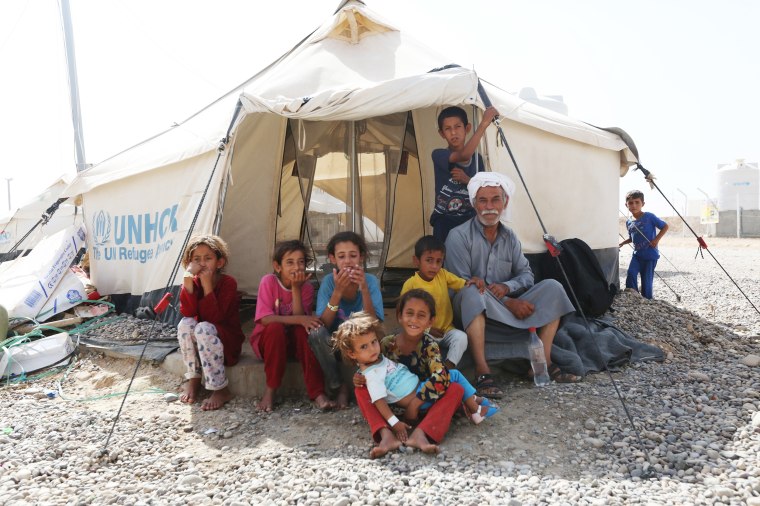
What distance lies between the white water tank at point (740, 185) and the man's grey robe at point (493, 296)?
22994 millimetres

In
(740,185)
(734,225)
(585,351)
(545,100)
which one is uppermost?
(545,100)

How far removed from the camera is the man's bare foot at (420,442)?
235 centimetres

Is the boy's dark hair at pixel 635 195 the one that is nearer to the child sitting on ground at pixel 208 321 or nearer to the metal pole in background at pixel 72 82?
the child sitting on ground at pixel 208 321

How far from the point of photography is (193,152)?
14.2 ft

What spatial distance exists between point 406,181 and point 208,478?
3725 millimetres

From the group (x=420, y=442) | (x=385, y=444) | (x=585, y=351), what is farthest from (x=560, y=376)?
(x=385, y=444)

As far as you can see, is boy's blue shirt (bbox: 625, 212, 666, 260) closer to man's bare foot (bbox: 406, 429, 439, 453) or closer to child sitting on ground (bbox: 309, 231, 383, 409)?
child sitting on ground (bbox: 309, 231, 383, 409)

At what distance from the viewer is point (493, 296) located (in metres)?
3.27

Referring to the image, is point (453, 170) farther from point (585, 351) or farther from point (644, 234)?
point (644, 234)

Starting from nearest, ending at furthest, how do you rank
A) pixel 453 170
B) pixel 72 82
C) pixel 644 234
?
pixel 453 170
pixel 644 234
pixel 72 82

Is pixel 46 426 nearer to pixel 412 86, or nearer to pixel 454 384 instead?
pixel 454 384

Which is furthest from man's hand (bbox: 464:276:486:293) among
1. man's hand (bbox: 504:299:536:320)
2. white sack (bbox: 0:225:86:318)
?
white sack (bbox: 0:225:86:318)

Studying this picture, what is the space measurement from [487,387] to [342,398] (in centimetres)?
81

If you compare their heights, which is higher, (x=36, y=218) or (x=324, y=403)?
(x=36, y=218)
